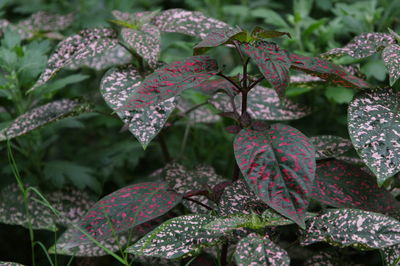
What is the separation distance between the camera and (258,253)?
42.0 inches

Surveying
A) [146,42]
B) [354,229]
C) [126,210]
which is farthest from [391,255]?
[146,42]

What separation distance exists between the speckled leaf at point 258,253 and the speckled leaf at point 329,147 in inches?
16.2

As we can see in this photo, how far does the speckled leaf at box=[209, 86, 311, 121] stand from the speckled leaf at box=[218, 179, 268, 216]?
14.8 inches

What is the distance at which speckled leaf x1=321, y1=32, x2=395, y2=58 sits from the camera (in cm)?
138

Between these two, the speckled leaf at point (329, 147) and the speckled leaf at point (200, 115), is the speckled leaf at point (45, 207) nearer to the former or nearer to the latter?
the speckled leaf at point (200, 115)

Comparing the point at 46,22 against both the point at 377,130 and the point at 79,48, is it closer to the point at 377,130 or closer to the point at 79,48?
the point at 79,48

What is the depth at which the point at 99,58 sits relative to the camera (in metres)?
2.02

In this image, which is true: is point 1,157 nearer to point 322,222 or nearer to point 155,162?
point 155,162

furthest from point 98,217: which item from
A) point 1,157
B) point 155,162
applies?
point 155,162

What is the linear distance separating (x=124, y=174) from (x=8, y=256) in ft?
1.91

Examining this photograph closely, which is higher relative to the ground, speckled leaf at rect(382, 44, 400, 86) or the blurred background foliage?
speckled leaf at rect(382, 44, 400, 86)

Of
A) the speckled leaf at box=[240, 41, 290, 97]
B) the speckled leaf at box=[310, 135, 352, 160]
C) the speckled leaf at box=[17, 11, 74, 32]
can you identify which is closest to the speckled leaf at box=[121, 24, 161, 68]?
the speckled leaf at box=[240, 41, 290, 97]

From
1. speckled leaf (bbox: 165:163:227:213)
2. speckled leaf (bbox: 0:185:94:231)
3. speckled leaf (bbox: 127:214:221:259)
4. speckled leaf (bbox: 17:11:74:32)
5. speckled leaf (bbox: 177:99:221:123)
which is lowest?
speckled leaf (bbox: 0:185:94:231)

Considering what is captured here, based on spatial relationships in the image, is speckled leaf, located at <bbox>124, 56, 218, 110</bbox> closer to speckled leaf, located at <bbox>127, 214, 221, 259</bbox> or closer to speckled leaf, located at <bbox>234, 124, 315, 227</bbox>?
speckled leaf, located at <bbox>234, 124, 315, 227</bbox>
